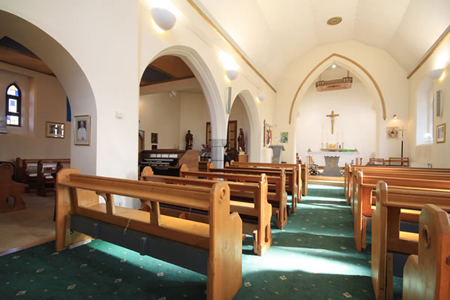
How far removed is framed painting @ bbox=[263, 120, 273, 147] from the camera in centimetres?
929

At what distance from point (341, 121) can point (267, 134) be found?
19.8 ft

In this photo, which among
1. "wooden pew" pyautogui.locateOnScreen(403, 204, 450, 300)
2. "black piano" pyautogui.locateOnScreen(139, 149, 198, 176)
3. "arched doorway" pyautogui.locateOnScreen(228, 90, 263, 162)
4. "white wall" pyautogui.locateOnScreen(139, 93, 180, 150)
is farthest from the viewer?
"white wall" pyautogui.locateOnScreen(139, 93, 180, 150)

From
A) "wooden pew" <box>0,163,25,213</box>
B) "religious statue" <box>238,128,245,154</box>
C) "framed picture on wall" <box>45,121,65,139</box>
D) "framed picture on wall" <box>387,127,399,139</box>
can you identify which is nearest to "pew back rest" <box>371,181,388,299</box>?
"wooden pew" <box>0,163,25,213</box>

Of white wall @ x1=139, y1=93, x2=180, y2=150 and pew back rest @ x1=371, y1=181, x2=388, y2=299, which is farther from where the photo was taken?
white wall @ x1=139, y1=93, x2=180, y2=150

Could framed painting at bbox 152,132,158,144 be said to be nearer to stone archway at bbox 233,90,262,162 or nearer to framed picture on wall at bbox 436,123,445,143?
stone archway at bbox 233,90,262,162

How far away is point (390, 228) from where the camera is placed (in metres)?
1.63

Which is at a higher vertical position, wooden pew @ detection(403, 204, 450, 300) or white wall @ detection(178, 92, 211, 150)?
white wall @ detection(178, 92, 211, 150)

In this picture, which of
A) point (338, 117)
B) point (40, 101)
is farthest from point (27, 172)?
point (338, 117)

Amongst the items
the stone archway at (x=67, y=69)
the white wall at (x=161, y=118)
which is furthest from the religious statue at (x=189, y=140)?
the stone archway at (x=67, y=69)

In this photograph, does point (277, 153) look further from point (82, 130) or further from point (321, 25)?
point (82, 130)

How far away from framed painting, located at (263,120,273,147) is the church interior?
1.51 ft

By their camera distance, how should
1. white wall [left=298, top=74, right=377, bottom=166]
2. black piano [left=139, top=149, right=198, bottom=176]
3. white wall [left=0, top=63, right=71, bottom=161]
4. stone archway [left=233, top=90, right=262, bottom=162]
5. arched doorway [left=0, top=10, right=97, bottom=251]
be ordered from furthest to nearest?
1. white wall [left=298, top=74, right=377, bottom=166]
2. stone archway [left=233, top=90, right=262, bottom=162]
3. white wall [left=0, top=63, right=71, bottom=161]
4. black piano [left=139, top=149, right=198, bottom=176]
5. arched doorway [left=0, top=10, right=97, bottom=251]

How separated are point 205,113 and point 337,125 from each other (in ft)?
24.2

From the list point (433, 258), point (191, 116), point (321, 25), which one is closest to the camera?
point (433, 258)
